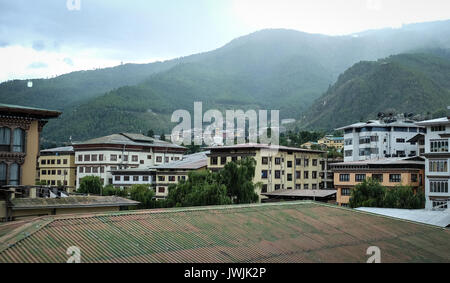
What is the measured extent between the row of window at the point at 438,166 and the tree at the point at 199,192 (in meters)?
19.8

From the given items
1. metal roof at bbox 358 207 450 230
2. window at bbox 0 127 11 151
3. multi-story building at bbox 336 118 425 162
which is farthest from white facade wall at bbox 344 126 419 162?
window at bbox 0 127 11 151

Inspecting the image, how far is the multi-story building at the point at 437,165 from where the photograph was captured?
42.7 m

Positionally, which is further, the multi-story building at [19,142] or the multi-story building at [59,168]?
the multi-story building at [59,168]

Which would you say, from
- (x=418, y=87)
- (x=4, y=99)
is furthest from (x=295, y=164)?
(x=4, y=99)

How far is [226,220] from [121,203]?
9740 millimetres

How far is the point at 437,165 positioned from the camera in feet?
142

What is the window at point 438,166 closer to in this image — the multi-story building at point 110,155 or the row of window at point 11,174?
the row of window at point 11,174

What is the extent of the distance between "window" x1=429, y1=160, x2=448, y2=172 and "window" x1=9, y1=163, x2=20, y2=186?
119ft

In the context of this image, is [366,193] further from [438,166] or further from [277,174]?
[277,174]

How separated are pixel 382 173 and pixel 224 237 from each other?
114 feet

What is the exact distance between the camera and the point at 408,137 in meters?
67.2

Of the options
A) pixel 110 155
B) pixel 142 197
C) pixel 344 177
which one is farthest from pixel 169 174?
pixel 344 177

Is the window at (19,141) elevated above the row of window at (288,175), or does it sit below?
above

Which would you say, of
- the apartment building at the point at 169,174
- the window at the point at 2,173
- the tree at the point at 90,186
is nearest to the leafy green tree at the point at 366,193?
the apartment building at the point at 169,174
